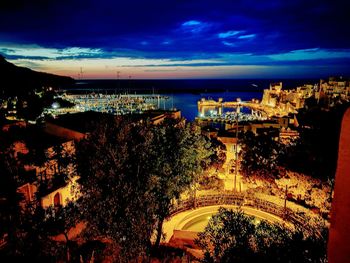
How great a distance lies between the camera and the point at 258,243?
7.89 m

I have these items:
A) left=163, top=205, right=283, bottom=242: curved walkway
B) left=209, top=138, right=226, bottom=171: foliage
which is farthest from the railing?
left=209, top=138, right=226, bottom=171: foliage

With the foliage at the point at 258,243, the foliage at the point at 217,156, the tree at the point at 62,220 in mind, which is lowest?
the foliage at the point at 217,156

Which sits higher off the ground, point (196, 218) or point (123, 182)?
point (123, 182)

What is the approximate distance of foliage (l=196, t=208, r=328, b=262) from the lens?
719 cm

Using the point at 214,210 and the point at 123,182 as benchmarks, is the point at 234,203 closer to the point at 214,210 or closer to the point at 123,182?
the point at 214,210

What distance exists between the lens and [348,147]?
8.34 ft

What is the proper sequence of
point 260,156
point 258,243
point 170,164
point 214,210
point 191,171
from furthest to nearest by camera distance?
1. point 260,156
2. point 214,210
3. point 191,171
4. point 170,164
5. point 258,243

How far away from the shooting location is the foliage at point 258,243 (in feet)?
23.6

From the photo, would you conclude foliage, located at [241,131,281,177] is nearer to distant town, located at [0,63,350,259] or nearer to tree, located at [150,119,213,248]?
distant town, located at [0,63,350,259]

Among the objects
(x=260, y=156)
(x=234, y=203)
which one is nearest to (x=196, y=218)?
(x=234, y=203)

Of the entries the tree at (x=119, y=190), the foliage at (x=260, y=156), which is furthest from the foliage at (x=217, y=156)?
the tree at (x=119, y=190)

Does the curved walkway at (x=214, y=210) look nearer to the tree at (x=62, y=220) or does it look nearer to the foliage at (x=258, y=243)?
the tree at (x=62, y=220)

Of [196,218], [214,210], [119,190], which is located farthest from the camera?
[214,210]

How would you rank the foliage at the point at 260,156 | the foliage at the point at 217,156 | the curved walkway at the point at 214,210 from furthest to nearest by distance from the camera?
1. the foliage at the point at 217,156
2. the foliage at the point at 260,156
3. the curved walkway at the point at 214,210
